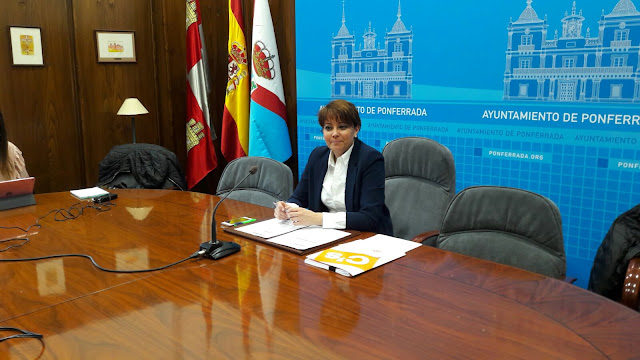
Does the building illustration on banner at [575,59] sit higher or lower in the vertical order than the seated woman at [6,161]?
higher

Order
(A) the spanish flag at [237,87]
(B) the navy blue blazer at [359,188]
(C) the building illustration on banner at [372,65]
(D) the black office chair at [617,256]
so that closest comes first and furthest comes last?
(D) the black office chair at [617,256] < (B) the navy blue blazer at [359,188] < (C) the building illustration on banner at [372,65] < (A) the spanish flag at [237,87]

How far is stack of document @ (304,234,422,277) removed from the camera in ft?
5.24

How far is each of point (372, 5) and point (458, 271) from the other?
2499 mm

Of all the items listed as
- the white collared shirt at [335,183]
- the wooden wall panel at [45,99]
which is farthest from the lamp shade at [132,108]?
the white collared shirt at [335,183]

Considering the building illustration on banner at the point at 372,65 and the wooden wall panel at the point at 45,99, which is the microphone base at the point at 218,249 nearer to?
the building illustration on banner at the point at 372,65

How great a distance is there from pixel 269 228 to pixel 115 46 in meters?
A: 3.03

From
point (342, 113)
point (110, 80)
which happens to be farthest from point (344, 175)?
point (110, 80)

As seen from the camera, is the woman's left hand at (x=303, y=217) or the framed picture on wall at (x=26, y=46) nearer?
the woman's left hand at (x=303, y=217)

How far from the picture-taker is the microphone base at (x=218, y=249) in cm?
175

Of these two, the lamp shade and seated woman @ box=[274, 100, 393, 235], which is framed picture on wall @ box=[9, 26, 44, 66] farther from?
seated woman @ box=[274, 100, 393, 235]

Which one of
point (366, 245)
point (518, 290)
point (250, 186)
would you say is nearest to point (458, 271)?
point (518, 290)

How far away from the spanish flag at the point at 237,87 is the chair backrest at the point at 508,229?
2.74 meters

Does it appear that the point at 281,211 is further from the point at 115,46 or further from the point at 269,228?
the point at 115,46

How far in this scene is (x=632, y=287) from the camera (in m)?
1.76
